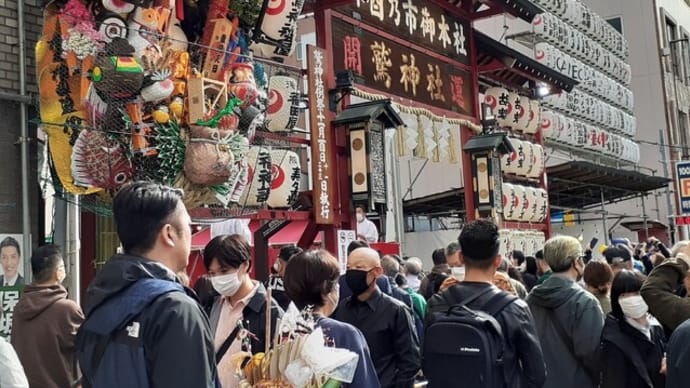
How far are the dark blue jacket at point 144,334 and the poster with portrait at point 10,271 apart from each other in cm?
412

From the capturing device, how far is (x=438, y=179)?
27.6 m

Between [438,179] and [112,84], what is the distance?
2237cm

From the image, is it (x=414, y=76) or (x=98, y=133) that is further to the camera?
(x=414, y=76)

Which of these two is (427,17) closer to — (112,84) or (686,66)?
(112,84)

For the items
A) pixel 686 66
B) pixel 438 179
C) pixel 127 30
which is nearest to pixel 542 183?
pixel 438 179

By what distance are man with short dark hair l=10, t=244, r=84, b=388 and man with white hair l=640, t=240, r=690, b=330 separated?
388cm

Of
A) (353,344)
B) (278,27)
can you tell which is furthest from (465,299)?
(278,27)

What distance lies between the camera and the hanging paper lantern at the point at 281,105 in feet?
31.5

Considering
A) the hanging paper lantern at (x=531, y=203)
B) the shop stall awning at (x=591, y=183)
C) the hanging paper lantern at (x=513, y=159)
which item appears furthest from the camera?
the shop stall awning at (x=591, y=183)

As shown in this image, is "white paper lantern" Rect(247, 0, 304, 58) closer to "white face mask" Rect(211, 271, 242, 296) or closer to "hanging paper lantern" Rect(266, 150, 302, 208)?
"hanging paper lantern" Rect(266, 150, 302, 208)

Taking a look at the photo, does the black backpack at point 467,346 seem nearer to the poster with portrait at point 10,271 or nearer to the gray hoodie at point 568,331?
the gray hoodie at point 568,331

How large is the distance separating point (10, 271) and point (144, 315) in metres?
4.68

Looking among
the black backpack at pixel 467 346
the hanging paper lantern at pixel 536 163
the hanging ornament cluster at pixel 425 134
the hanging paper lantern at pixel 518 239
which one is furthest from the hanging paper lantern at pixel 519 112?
the black backpack at pixel 467 346

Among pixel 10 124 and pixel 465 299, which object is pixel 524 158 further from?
pixel 465 299
